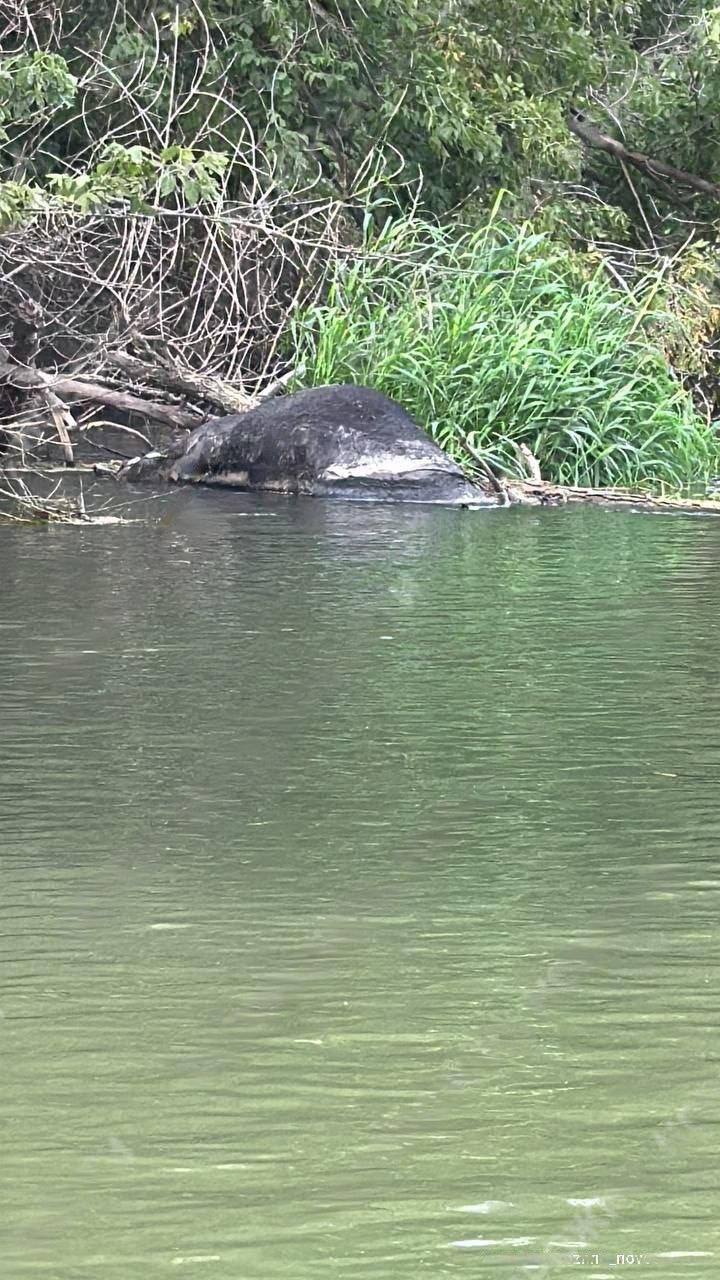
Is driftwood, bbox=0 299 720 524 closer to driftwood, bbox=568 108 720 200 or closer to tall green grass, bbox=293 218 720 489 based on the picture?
tall green grass, bbox=293 218 720 489

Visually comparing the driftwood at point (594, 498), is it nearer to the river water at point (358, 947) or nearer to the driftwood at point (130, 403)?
the driftwood at point (130, 403)

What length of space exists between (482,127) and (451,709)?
10.2 m

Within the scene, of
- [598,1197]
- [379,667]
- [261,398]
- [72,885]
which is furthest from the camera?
[261,398]

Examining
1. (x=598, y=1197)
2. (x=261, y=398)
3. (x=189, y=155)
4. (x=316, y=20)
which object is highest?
(x=316, y=20)

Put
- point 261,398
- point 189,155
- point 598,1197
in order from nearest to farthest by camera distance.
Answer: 1. point 598,1197
2. point 189,155
3. point 261,398

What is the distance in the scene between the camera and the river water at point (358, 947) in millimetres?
2459

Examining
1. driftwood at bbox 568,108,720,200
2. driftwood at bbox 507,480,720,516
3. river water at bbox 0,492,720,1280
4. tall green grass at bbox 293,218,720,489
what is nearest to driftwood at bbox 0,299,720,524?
driftwood at bbox 507,480,720,516

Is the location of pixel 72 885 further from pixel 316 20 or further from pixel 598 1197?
pixel 316 20

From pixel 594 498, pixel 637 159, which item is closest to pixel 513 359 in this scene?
pixel 594 498

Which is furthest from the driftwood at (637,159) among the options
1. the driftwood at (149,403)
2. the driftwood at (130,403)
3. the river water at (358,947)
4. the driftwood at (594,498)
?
the river water at (358,947)

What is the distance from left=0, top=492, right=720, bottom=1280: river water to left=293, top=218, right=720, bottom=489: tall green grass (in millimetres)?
5568

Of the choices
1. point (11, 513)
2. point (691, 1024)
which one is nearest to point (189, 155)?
point (11, 513)

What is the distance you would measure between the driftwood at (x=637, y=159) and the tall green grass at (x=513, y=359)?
4138mm

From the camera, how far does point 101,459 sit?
46.5 ft
